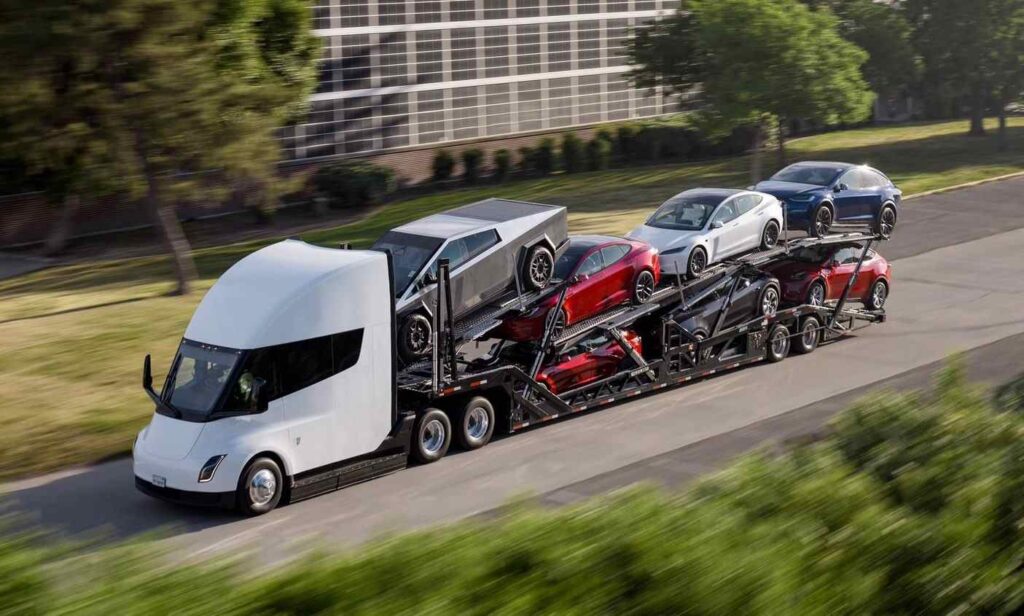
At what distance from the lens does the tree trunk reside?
30859mm

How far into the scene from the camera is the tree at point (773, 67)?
3362cm

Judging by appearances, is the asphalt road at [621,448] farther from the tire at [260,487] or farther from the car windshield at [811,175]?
the car windshield at [811,175]

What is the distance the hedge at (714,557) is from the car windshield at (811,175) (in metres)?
16.9

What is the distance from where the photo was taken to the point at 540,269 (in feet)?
51.8

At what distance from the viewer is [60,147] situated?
21.9m

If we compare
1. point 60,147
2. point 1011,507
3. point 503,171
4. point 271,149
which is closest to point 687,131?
point 503,171

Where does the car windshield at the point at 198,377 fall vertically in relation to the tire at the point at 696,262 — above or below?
below

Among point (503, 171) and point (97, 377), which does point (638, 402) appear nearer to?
point (97, 377)

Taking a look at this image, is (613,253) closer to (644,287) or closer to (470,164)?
(644,287)

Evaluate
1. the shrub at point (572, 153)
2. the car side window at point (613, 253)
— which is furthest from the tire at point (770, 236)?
the shrub at point (572, 153)

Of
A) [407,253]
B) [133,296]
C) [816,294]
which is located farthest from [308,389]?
[133,296]

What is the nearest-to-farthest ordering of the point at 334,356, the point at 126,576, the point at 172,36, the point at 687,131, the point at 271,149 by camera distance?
1. the point at 126,576
2. the point at 334,356
3. the point at 172,36
4. the point at 271,149
5. the point at 687,131

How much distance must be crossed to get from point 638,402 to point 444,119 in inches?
965

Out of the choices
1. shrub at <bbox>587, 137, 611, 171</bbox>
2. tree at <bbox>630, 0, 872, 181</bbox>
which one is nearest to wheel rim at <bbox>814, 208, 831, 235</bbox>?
tree at <bbox>630, 0, 872, 181</bbox>
